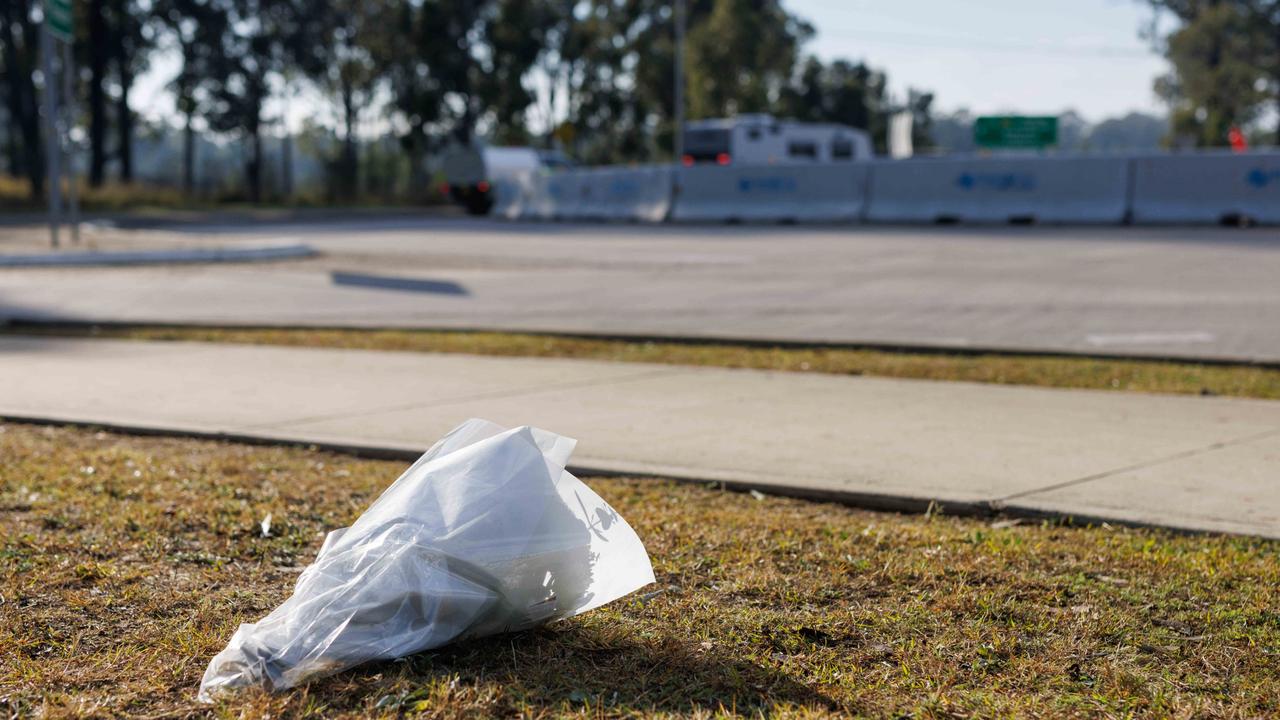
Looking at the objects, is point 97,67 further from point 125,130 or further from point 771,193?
point 771,193

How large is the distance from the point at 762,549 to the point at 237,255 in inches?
602

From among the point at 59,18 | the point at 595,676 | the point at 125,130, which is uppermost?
the point at 59,18

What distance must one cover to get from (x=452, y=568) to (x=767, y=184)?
25.1 m

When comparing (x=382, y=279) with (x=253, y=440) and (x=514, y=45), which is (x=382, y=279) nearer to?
(x=253, y=440)

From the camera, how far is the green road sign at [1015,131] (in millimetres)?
41406

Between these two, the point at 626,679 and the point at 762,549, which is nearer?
the point at 626,679

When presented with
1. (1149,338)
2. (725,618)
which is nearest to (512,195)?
(1149,338)

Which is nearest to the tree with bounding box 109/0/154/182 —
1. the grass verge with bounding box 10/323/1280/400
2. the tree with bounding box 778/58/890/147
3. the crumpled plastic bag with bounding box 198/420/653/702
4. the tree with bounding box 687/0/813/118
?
the tree with bounding box 687/0/813/118

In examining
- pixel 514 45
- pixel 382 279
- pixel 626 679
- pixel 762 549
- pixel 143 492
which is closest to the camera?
pixel 626 679

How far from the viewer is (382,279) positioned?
1536 cm

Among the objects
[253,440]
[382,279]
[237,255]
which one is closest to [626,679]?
[253,440]

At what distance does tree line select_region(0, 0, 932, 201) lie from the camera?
56.2 meters

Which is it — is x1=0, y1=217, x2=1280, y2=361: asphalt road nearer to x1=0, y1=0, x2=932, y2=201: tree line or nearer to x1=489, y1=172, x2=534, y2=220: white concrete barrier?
x1=489, y1=172, x2=534, y2=220: white concrete barrier

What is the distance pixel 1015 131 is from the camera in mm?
42125
